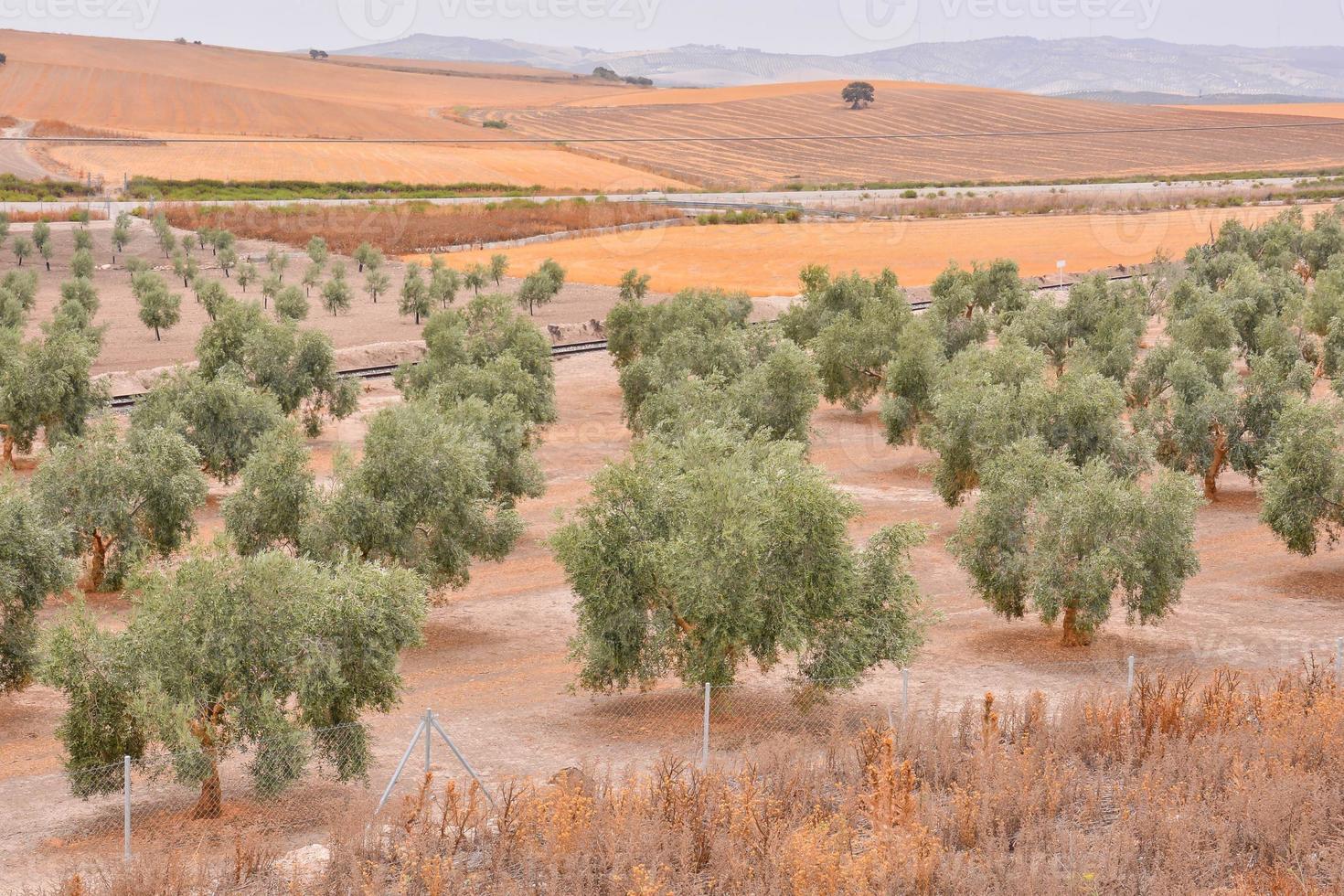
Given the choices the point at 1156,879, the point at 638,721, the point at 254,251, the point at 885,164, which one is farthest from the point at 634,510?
the point at 885,164

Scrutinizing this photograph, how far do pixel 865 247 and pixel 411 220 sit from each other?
3071cm

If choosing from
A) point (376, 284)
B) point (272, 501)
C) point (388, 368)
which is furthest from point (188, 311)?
point (272, 501)

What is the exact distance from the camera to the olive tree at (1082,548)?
2573cm

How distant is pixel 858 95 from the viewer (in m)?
190

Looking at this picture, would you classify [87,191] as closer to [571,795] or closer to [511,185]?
[511,185]

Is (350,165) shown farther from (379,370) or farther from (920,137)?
(379,370)

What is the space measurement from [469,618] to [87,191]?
304 ft

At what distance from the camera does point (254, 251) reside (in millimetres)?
85375

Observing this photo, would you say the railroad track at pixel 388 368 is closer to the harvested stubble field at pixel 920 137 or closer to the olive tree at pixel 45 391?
the olive tree at pixel 45 391

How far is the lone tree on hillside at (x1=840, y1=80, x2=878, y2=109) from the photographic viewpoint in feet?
620

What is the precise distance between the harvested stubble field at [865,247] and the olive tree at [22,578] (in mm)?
54293

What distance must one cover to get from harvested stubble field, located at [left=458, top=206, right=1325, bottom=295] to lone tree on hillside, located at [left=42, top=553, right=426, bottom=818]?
57.8 m

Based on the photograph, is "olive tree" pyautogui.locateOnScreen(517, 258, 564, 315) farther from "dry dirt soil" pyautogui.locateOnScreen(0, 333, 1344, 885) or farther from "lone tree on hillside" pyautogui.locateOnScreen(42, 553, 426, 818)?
"lone tree on hillside" pyautogui.locateOnScreen(42, 553, 426, 818)

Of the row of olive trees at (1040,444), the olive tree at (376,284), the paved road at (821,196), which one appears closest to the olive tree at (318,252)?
the olive tree at (376,284)
